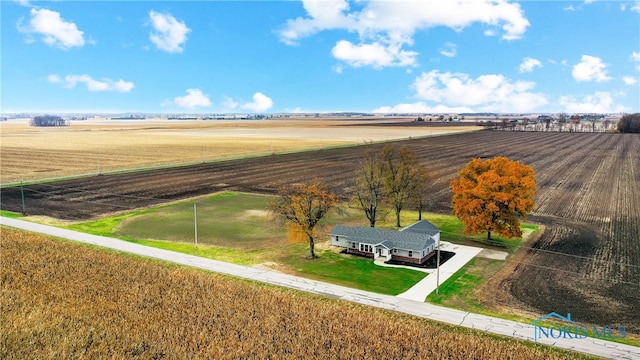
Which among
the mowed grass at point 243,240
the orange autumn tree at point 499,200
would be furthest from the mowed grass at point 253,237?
the orange autumn tree at point 499,200

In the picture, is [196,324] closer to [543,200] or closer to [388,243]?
[388,243]

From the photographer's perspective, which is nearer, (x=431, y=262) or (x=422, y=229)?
(x=431, y=262)

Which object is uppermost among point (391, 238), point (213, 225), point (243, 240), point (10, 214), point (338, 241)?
point (391, 238)

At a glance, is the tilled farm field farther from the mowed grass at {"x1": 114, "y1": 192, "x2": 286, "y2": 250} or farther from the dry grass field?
the dry grass field

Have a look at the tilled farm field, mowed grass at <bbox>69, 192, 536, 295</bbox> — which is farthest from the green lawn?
mowed grass at <bbox>69, 192, 536, 295</bbox>

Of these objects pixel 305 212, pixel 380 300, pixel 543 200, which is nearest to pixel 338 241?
pixel 305 212
